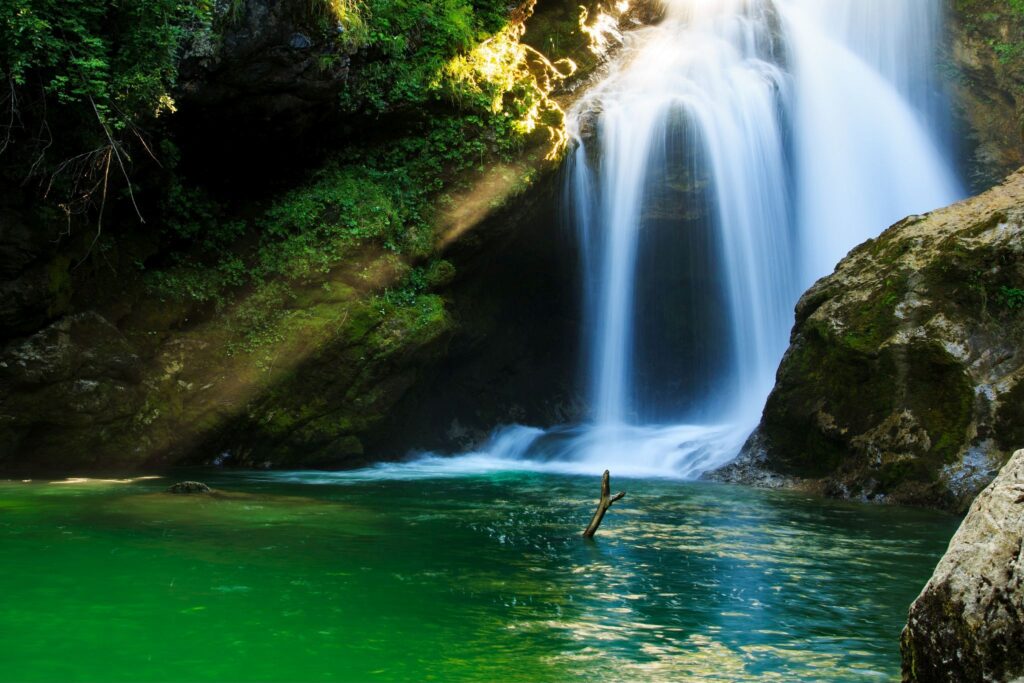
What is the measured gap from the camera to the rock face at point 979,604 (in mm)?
2814

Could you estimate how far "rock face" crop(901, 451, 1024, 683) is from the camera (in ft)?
9.23

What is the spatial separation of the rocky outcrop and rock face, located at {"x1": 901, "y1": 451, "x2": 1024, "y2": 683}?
19.4 m

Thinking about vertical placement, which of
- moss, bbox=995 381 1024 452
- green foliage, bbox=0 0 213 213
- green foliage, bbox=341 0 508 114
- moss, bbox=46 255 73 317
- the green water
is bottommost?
the green water

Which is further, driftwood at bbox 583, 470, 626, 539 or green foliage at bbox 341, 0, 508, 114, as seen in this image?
green foliage at bbox 341, 0, 508, 114

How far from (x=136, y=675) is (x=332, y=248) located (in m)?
9.89

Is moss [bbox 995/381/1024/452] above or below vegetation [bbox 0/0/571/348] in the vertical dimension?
below

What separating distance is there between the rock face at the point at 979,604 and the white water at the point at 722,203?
1281 cm

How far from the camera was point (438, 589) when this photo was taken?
19.1ft

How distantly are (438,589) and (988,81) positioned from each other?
67.9 feet

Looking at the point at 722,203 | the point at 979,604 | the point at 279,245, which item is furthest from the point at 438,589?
the point at 722,203

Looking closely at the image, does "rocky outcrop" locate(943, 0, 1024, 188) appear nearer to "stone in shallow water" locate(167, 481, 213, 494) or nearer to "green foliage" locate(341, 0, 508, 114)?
"green foliage" locate(341, 0, 508, 114)

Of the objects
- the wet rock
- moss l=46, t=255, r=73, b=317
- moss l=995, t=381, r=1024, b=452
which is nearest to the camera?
moss l=995, t=381, r=1024, b=452

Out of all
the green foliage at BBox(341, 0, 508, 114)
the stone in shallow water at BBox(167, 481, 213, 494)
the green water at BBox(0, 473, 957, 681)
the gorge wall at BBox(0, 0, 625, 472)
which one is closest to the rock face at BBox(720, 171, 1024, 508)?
the green water at BBox(0, 473, 957, 681)

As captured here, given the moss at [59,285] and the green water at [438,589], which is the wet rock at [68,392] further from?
the green water at [438,589]
